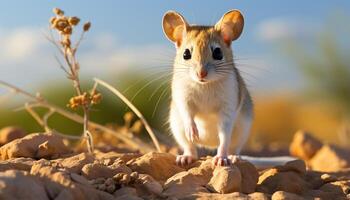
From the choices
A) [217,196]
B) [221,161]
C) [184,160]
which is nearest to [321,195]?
[221,161]

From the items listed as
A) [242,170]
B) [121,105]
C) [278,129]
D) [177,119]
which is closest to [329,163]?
[177,119]

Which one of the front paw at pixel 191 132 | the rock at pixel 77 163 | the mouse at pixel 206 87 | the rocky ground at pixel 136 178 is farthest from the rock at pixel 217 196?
the front paw at pixel 191 132

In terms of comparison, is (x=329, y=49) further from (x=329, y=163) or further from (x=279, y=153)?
(x=329, y=163)

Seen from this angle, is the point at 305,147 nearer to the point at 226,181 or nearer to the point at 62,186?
the point at 226,181

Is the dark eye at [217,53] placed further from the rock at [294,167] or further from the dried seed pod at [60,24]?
the dried seed pod at [60,24]

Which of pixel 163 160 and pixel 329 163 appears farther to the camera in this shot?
pixel 329 163

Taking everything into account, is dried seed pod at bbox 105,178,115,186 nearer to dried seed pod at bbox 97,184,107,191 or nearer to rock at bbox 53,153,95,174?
dried seed pod at bbox 97,184,107,191
